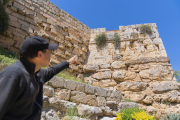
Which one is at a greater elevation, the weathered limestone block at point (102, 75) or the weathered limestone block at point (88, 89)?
the weathered limestone block at point (102, 75)

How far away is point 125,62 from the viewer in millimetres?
8586

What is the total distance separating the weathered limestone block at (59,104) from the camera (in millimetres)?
4055

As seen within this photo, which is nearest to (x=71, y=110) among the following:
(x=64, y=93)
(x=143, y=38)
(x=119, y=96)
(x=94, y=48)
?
(x=64, y=93)

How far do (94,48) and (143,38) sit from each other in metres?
3.68

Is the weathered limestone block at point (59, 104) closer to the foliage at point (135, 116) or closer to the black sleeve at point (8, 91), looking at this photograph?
the foliage at point (135, 116)

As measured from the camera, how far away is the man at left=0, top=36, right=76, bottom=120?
1.01m

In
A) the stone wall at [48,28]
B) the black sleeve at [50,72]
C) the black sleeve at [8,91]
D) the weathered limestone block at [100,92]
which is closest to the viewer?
the black sleeve at [8,91]

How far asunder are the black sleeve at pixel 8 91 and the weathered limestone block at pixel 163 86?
7.48 m

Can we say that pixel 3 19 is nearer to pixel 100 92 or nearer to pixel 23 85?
pixel 100 92

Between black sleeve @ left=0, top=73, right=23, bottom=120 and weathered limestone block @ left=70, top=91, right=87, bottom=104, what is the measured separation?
388cm

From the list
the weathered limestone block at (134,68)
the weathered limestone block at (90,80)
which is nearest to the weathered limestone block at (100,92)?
the weathered limestone block at (90,80)

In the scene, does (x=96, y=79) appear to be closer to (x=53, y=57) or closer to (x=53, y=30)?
(x=53, y=57)

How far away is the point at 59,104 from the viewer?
4.20m

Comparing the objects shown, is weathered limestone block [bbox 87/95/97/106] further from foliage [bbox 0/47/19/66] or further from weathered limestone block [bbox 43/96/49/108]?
foliage [bbox 0/47/19/66]
